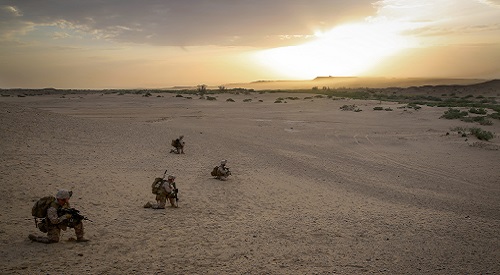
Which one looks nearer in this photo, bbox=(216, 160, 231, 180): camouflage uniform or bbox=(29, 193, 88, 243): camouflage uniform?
bbox=(29, 193, 88, 243): camouflage uniform

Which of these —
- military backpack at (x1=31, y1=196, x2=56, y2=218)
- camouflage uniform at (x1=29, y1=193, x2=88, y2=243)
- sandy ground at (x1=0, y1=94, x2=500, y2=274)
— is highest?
military backpack at (x1=31, y1=196, x2=56, y2=218)

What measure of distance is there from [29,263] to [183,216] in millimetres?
3519

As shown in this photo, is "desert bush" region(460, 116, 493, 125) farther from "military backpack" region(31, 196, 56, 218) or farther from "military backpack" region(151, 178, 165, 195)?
"military backpack" region(31, 196, 56, 218)

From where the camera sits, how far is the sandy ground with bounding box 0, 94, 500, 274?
6766mm

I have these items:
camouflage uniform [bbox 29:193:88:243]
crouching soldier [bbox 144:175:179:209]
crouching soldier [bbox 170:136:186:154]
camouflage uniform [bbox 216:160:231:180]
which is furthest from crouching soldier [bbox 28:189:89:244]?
crouching soldier [bbox 170:136:186:154]

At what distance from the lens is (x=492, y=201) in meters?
11.3

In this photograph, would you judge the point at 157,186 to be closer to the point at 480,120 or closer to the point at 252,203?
the point at 252,203

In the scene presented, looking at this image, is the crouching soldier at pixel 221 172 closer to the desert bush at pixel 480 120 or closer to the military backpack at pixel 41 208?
the military backpack at pixel 41 208

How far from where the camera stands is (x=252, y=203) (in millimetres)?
10320

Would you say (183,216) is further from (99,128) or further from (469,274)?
(99,128)

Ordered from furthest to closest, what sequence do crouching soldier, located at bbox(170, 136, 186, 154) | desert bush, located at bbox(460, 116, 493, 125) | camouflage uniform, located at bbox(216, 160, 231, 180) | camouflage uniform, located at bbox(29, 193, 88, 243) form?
desert bush, located at bbox(460, 116, 493, 125), crouching soldier, located at bbox(170, 136, 186, 154), camouflage uniform, located at bbox(216, 160, 231, 180), camouflage uniform, located at bbox(29, 193, 88, 243)

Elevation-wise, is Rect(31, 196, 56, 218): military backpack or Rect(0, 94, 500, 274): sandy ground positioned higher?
Rect(31, 196, 56, 218): military backpack

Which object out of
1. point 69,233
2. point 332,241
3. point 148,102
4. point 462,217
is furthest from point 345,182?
point 148,102

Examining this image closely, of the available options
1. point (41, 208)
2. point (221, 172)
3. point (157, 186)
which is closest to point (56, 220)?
point (41, 208)
